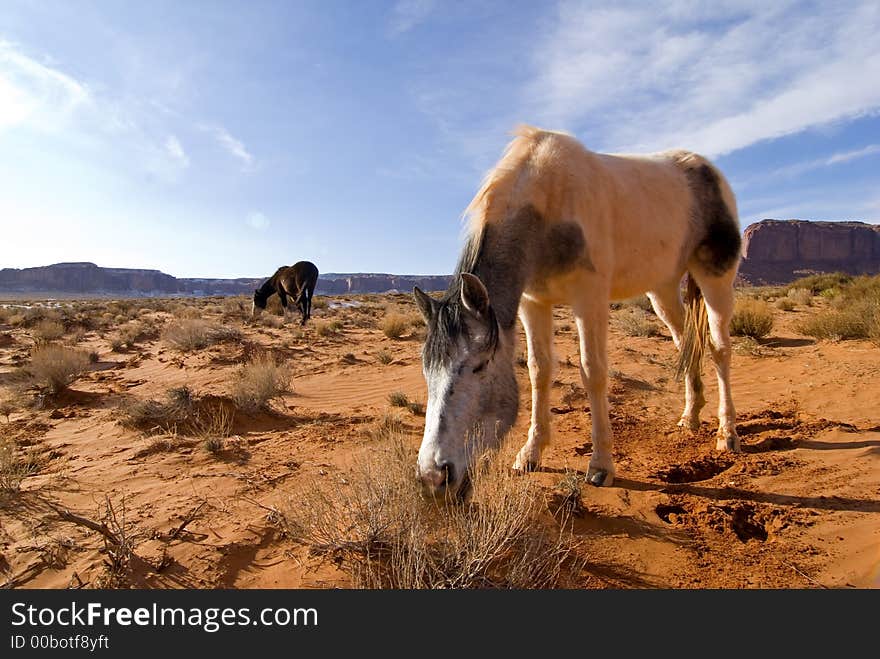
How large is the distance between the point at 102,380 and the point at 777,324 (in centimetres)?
1506

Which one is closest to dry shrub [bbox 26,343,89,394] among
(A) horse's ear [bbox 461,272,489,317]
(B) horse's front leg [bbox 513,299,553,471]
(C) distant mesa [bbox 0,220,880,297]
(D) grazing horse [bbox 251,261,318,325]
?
(B) horse's front leg [bbox 513,299,553,471]

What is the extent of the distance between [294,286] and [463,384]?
17038 millimetres

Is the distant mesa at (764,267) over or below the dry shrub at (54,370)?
over

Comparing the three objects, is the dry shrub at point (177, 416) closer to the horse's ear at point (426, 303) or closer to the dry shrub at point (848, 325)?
the horse's ear at point (426, 303)

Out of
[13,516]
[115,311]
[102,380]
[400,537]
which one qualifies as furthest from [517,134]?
[115,311]

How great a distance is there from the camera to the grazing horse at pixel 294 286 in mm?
17344

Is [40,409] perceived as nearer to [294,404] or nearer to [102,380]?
[102,380]

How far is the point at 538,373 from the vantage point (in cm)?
379

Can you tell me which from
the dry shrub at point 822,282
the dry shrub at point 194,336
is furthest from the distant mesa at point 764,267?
the dry shrub at point 194,336

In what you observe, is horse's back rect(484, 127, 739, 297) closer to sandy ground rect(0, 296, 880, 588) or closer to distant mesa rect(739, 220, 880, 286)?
sandy ground rect(0, 296, 880, 588)

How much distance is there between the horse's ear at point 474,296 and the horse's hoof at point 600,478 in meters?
1.70

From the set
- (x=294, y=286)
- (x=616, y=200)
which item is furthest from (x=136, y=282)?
(x=616, y=200)

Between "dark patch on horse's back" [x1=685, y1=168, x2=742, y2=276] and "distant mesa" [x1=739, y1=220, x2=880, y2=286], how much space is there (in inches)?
3839

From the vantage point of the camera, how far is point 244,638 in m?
1.56
